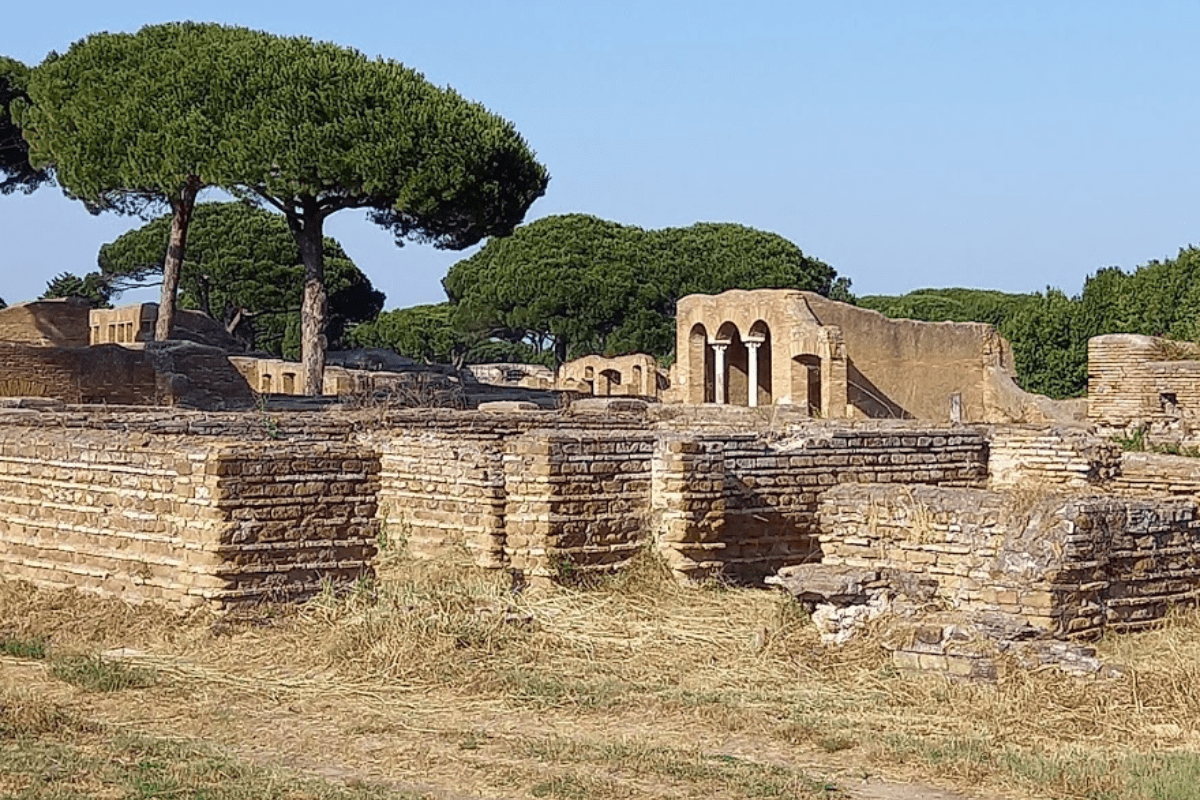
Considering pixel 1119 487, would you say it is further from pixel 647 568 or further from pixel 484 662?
pixel 484 662

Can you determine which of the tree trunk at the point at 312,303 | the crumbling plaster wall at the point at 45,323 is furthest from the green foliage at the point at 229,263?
the tree trunk at the point at 312,303

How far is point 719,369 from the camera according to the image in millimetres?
29312

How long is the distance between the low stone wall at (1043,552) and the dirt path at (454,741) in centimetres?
195

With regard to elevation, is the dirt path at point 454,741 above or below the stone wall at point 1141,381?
below

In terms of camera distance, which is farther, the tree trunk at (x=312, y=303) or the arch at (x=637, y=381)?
the arch at (x=637, y=381)

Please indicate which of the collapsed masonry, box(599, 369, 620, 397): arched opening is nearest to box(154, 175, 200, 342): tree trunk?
box(599, 369, 620, 397): arched opening

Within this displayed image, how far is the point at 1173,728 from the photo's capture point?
6.62 meters

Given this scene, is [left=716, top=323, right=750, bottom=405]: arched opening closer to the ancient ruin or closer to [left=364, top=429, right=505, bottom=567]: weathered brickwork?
the ancient ruin

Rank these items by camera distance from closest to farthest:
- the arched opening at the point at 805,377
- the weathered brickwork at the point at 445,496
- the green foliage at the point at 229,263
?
1. the weathered brickwork at the point at 445,496
2. the arched opening at the point at 805,377
3. the green foliage at the point at 229,263

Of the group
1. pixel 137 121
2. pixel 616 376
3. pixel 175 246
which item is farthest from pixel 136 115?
pixel 616 376

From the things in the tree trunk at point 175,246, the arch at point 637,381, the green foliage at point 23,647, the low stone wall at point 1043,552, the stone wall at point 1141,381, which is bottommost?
the green foliage at point 23,647

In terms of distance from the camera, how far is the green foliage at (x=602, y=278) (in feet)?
178

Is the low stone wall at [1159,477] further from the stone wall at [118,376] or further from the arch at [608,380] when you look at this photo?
the arch at [608,380]

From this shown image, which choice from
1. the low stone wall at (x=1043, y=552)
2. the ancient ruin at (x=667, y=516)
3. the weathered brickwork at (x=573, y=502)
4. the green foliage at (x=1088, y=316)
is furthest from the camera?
the green foliage at (x=1088, y=316)
